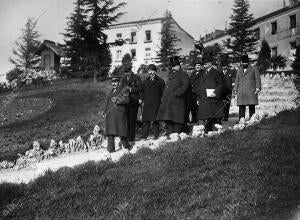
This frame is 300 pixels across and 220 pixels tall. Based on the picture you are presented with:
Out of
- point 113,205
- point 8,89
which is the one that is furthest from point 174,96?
point 8,89

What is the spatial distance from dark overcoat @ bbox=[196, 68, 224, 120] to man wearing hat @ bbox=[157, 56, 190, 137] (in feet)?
1.38

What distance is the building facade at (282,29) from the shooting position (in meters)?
41.7

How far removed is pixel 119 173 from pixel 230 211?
2.73 m

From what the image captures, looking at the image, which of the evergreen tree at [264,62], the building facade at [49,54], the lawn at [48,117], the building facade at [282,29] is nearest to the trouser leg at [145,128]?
the lawn at [48,117]

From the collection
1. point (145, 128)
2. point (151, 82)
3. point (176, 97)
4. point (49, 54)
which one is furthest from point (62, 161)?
point (49, 54)

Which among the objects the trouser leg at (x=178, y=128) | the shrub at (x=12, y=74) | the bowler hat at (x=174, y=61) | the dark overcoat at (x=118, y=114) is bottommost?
the trouser leg at (x=178, y=128)

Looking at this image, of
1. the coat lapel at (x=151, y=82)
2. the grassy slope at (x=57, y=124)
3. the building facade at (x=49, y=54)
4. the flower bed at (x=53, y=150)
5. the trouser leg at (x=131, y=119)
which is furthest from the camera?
the building facade at (x=49, y=54)

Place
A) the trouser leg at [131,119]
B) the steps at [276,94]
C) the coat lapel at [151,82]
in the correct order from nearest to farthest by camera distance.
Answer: the trouser leg at [131,119] → the coat lapel at [151,82] → the steps at [276,94]

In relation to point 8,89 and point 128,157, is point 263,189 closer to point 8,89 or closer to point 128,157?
point 128,157

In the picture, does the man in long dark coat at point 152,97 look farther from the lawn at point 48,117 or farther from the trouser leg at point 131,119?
the lawn at point 48,117

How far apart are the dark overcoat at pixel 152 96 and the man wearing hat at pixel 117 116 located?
143 centimetres

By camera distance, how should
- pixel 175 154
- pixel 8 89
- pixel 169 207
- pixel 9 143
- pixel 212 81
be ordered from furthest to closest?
pixel 8 89 < pixel 9 143 < pixel 212 81 < pixel 175 154 < pixel 169 207

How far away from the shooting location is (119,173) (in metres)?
7.87

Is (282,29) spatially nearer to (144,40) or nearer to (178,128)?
(144,40)
